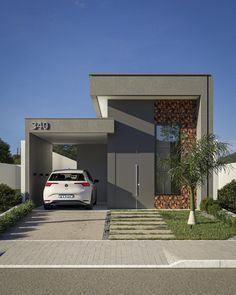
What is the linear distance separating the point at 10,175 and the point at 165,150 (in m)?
17.2

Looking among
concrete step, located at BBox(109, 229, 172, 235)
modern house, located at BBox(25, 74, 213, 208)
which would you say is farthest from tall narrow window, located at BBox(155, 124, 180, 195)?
concrete step, located at BBox(109, 229, 172, 235)

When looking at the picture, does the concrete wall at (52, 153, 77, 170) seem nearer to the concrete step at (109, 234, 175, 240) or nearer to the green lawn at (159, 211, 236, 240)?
the green lawn at (159, 211, 236, 240)

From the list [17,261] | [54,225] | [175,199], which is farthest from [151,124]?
[17,261]

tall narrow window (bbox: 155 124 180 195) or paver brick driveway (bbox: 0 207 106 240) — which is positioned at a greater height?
tall narrow window (bbox: 155 124 180 195)

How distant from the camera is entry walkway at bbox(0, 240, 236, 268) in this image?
290 inches

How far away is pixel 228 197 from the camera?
15477 millimetres

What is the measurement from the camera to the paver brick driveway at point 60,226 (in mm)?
10492

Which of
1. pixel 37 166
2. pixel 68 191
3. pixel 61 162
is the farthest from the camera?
pixel 61 162

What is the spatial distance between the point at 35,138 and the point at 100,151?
6.07 m

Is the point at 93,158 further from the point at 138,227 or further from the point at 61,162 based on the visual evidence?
the point at 138,227

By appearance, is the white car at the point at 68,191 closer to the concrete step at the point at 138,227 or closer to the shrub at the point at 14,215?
the shrub at the point at 14,215

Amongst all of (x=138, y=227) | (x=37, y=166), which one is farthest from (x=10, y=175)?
(x=138, y=227)

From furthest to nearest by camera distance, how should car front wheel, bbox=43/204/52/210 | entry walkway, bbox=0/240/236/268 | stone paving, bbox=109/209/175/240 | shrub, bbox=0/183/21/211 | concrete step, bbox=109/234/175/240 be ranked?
shrub, bbox=0/183/21/211 < car front wheel, bbox=43/204/52/210 < stone paving, bbox=109/209/175/240 < concrete step, bbox=109/234/175/240 < entry walkway, bbox=0/240/236/268

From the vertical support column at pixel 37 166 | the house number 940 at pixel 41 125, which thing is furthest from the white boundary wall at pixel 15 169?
the house number 940 at pixel 41 125
